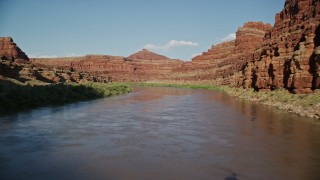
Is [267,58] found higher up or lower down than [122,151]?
higher up

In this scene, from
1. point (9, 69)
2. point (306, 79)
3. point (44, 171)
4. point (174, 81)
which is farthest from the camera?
point (174, 81)

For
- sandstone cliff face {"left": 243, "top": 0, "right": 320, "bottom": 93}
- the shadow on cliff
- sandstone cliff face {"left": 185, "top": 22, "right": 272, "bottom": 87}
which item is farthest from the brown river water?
sandstone cliff face {"left": 185, "top": 22, "right": 272, "bottom": 87}

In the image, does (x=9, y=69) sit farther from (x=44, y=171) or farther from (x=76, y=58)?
(x=76, y=58)

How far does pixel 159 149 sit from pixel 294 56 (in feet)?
68.2

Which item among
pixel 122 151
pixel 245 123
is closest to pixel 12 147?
pixel 122 151

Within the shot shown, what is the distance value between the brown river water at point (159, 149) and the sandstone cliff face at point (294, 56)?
8.35 meters

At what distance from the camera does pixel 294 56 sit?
27.7m

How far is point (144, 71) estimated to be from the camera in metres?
188

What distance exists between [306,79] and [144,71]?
164578mm

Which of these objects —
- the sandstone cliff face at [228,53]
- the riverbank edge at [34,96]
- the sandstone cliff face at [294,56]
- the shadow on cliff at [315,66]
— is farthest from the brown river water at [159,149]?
the sandstone cliff face at [228,53]

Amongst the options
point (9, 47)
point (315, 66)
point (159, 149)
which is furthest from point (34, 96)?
point (9, 47)

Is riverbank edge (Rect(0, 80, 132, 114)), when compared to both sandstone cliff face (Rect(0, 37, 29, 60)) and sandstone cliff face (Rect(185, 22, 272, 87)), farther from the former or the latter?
sandstone cliff face (Rect(185, 22, 272, 87))

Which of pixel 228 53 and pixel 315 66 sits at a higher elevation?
pixel 228 53

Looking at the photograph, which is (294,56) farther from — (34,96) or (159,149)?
(34,96)
